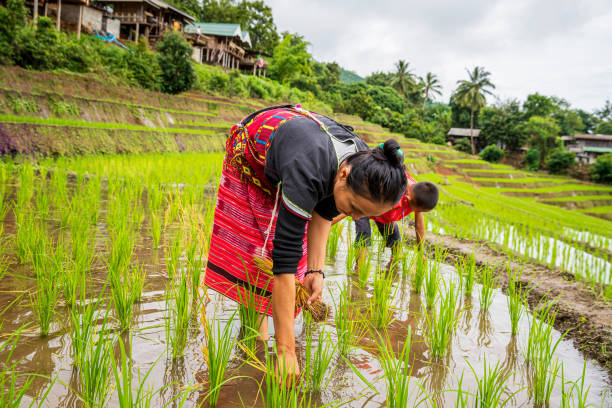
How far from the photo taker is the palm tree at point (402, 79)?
161 ft

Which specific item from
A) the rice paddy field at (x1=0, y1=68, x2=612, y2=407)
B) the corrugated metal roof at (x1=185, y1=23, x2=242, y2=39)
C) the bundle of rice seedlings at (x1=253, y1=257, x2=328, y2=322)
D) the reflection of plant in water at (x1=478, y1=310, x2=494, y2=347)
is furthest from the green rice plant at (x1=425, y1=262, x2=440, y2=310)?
the corrugated metal roof at (x1=185, y1=23, x2=242, y2=39)

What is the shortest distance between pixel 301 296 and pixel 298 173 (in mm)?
622

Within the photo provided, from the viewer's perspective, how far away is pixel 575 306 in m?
2.47

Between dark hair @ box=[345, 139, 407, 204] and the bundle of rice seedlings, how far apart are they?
1.76 feet

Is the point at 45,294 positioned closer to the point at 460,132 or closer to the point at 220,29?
the point at 220,29

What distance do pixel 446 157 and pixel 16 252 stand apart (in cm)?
2639

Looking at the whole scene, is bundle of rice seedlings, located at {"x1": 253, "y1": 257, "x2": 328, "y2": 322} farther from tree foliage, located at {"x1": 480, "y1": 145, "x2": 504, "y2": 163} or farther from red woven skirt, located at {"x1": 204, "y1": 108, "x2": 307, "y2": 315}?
tree foliage, located at {"x1": 480, "y1": 145, "x2": 504, "y2": 163}

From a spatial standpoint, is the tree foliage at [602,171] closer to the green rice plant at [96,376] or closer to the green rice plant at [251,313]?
the green rice plant at [251,313]

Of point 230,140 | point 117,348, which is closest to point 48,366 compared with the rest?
point 117,348

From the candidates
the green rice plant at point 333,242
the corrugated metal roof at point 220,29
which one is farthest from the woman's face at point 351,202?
the corrugated metal roof at point 220,29

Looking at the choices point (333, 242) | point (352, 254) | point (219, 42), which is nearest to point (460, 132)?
point (219, 42)

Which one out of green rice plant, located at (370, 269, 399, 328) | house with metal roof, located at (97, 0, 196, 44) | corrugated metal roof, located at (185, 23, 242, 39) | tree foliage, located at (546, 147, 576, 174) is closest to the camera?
green rice plant, located at (370, 269, 399, 328)

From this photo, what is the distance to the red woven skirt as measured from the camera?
159 centimetres

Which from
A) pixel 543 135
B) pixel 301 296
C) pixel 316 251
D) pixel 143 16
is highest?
pixel 143 16
